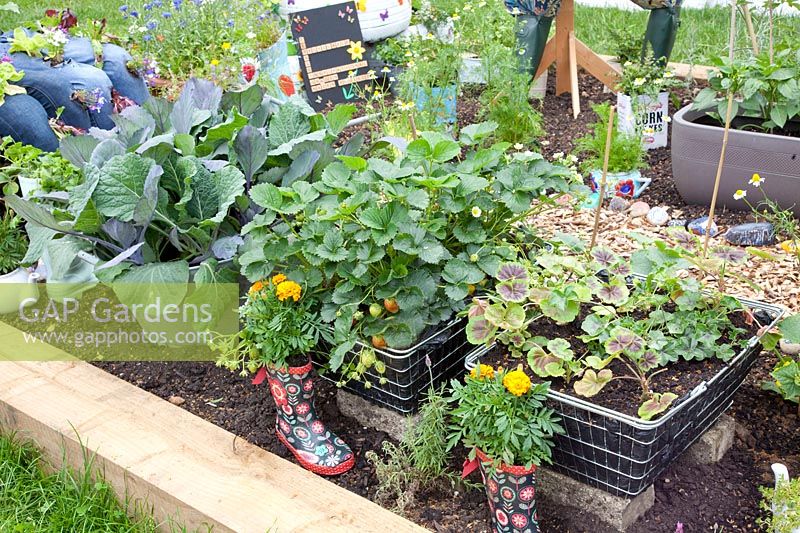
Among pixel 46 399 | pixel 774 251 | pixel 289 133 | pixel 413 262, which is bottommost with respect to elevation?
pixel 774 251

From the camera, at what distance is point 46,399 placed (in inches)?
94.0

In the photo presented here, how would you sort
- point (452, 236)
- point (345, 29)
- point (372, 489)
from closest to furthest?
point (372, 489)
point (452, 236)
point (345, 29)

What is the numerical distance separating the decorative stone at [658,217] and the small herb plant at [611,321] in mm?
1230

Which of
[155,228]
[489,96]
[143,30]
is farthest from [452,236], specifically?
[143,30]

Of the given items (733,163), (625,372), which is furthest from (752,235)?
(625,372)

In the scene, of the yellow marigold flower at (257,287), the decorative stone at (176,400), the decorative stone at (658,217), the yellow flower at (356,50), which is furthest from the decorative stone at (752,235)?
the yellow flower at (356,50)

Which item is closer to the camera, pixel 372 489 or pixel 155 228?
pixel 372 489

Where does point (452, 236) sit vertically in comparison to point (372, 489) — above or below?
above

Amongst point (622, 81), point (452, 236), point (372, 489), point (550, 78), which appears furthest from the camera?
point (550, 78)

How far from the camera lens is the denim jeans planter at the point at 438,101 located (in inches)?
159

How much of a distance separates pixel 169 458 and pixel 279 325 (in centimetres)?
43

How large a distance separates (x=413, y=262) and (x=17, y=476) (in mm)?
1222

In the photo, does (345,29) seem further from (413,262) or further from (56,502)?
(56,502)

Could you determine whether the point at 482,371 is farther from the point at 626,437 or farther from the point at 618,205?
the point at 618,205
